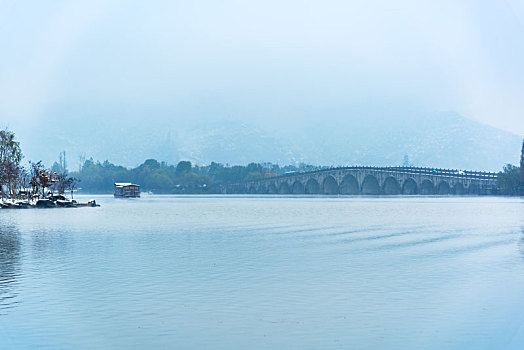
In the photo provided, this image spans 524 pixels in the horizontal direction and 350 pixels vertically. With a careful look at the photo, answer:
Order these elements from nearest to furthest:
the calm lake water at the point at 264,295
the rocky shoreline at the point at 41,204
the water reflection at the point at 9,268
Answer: the calm lake water at the point at 264,295 < the water reflection at the point at 9,268 < the rocky shoreline at the point at 41,204

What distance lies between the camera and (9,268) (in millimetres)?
32844

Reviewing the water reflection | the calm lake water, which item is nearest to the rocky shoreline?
the water reflection

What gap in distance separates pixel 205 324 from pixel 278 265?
14747mm

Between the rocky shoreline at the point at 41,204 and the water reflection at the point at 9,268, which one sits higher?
the rocky shoreline at the point at 41,204

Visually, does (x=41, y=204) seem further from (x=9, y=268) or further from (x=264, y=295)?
(x=264, y=295)

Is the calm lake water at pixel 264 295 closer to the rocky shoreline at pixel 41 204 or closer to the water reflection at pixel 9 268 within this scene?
the water reflection at pixel 9 268

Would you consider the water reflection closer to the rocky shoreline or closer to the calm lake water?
the calm lake water

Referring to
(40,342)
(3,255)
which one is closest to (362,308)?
(40,342)

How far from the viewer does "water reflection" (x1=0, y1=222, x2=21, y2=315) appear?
2409 cm

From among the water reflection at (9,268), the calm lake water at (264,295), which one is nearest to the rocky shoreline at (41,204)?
the water reflection at (9,268)

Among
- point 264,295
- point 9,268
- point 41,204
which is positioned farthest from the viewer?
point 41,204

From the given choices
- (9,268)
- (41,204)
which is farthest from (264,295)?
(41,204)

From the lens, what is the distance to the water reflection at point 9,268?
24094 mm

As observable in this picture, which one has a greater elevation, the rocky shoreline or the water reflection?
the rocky shoreline
